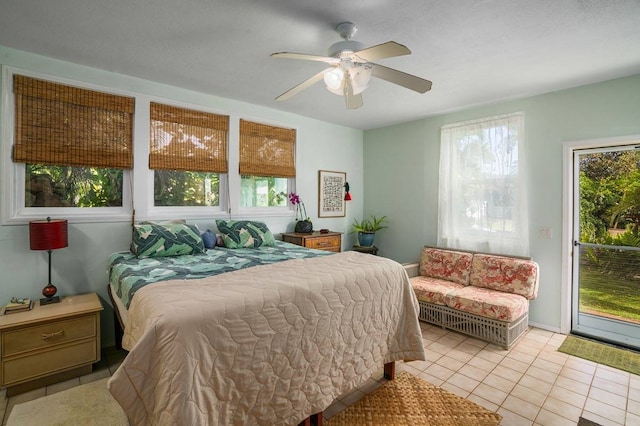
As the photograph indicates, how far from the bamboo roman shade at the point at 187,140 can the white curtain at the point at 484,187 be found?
2949mm

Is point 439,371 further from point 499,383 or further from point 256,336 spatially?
point 256,336

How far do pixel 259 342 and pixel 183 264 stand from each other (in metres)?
1.16

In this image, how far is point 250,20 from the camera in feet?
6.68

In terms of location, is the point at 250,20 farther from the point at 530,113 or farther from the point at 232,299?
the point at 530,113

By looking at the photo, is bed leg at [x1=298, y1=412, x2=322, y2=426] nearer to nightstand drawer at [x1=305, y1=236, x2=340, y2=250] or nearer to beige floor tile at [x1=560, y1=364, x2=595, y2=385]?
beige floor tile at [x1=560, y1=364, x2=595, y2=385]

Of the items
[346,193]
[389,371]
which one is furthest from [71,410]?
[346,193]

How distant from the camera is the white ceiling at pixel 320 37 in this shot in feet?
6.24

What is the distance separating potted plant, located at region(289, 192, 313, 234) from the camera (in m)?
4.20

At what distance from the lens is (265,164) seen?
403cm

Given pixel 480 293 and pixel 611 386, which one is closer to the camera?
pixel 611 386

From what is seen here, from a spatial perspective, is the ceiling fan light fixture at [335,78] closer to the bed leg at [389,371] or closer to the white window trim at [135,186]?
the white window trim at [135,186]

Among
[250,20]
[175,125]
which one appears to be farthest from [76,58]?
[250,20]

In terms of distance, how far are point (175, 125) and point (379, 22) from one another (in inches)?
92.1

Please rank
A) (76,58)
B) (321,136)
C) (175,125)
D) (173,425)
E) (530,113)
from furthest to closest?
(321,136) < (530,113) < (175,125) < (76,58) < (173,425)
